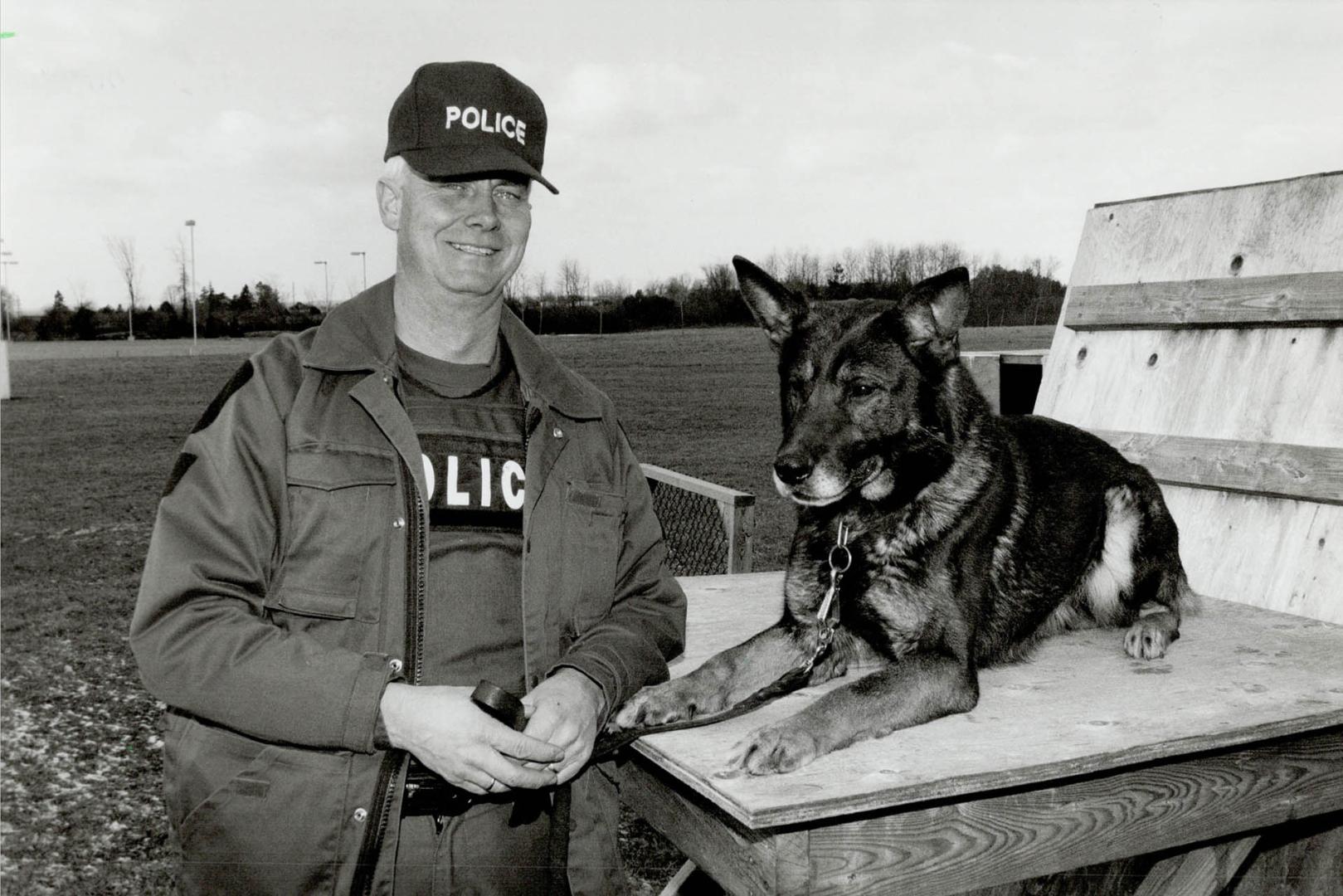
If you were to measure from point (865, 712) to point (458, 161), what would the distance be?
1716mm

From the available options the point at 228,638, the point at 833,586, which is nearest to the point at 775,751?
the point at 833,586

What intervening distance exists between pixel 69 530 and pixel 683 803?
39.4 ft

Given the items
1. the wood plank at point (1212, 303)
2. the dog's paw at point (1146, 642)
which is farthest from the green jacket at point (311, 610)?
the wood plank at point (1212, 303)

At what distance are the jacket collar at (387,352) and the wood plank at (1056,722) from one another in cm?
93

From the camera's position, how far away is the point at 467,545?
2553mm

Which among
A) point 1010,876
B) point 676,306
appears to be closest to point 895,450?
point 1010,876

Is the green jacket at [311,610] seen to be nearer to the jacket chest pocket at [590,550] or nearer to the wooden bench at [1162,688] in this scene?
the jacket chest pocket at [590,550]

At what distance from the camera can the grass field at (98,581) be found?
485 centimetres

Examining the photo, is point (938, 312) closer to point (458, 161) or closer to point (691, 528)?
point (458, 161)

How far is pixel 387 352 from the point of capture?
259 centimetres

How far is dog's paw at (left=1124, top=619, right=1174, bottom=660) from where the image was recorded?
3307mm

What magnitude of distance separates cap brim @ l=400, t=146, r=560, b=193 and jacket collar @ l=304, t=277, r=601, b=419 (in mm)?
349

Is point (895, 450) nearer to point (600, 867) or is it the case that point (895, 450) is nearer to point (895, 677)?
point (895, 677)

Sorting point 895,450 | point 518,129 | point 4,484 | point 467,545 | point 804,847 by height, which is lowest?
point 4,484
